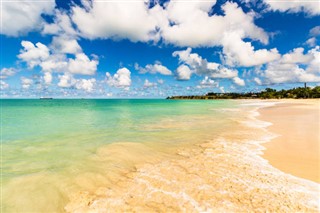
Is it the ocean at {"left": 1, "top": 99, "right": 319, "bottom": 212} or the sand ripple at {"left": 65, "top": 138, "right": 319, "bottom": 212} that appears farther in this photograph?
the ocean at {"left": 1, "top": 99, "right": 319, "bottom": 212}

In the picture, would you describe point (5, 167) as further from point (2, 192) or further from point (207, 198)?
point (207, 198)

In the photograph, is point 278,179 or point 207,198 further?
point 278,179

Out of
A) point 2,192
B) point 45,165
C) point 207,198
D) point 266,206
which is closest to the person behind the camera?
point 266,206

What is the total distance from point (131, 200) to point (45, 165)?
17.8 feet

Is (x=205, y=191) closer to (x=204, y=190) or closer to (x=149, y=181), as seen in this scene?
(x=204, y=190)

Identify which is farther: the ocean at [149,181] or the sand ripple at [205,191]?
the ocean at [149,181]

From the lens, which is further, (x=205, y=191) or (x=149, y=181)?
(x=149, y=181)

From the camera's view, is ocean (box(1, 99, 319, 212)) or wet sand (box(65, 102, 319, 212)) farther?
ocean (box(1, 99, 319, 212))

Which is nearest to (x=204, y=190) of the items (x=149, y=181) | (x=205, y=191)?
(x=205, y=191)

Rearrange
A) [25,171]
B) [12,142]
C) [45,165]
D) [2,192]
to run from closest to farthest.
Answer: [2,192] → [25,171] → [45,165] → [12,142]

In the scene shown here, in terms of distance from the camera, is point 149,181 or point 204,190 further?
point 149,181

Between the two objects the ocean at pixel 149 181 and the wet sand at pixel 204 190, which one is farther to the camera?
the ocean at pixel 149 181

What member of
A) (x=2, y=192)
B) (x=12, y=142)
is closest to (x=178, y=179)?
(x=2, y=192)

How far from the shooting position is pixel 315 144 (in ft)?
34.3
